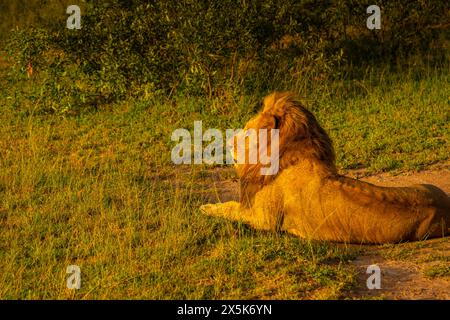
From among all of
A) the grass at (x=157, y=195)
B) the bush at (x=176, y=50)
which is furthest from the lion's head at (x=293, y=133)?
the bush at (x=176, y=50)

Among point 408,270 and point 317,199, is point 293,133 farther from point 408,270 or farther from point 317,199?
point 408,270

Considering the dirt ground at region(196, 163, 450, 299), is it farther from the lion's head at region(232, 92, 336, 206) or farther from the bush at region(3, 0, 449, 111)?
the bush at region(3, 0, 449, 111)

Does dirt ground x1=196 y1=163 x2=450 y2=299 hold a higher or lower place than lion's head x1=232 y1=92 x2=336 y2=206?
lower

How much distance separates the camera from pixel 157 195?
22.9 feet

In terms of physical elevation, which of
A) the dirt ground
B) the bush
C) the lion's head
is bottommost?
the dirt ground

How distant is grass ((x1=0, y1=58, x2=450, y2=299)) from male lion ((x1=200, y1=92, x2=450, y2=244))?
0.19 meters

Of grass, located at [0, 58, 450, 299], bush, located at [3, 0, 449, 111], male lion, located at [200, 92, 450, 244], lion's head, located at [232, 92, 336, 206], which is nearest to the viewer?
grass, located at [0, 58, 450, 299]

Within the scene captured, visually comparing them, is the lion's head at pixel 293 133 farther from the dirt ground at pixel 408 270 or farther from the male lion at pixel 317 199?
the dirt ground at pixel 408 270

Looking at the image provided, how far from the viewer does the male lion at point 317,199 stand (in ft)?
17.9

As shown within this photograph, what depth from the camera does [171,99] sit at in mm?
10359

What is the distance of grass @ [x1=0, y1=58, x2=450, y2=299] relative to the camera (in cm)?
475

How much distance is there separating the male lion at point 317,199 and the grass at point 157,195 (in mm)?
190

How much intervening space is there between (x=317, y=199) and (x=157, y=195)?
1825 millimetres

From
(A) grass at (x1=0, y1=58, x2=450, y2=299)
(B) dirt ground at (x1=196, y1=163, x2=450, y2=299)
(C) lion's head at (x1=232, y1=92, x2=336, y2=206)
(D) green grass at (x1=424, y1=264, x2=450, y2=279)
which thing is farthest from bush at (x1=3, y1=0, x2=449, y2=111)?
(D) green grass at (x1=424, y1=264, x2=450, y2=279)
